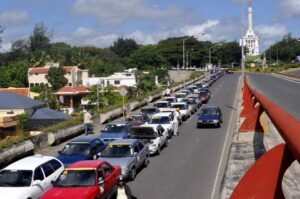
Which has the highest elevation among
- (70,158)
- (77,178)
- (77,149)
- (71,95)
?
(77,178)

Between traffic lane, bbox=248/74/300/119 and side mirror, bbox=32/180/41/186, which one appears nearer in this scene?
side mirror, bbox=32/180/41/186

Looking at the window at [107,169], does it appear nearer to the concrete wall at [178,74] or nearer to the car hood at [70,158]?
the car hood at [70,158]

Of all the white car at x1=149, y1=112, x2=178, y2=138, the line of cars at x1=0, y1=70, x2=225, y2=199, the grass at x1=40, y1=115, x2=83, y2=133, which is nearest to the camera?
the line of cars at x1=0, y1=70, x2=225, y2=199

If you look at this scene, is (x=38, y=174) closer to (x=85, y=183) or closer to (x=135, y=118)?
(x=85, y=183)

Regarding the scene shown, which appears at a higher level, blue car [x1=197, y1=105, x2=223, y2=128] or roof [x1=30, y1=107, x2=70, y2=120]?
blue car [x1=197, y1=105, x2=223, y2=128]

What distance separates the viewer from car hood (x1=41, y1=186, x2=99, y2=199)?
44.2 ft

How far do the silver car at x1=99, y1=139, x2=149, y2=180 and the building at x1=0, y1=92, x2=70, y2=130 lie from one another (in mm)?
19464

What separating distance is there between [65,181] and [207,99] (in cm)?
4218

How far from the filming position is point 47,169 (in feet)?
53.4

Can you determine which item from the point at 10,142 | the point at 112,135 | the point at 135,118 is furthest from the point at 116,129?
the point at 10,142

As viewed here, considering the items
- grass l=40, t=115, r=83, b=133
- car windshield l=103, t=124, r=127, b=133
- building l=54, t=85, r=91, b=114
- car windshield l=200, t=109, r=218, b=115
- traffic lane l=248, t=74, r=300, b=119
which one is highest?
traffic lane l=248, t=74, r=300, b=119

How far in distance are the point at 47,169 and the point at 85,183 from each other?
247 centimetres

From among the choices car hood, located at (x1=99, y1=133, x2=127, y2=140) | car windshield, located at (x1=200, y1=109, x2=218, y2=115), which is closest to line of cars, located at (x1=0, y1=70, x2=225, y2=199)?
car hood, located at (x1=99, y1=133, x2=127, y2=140)

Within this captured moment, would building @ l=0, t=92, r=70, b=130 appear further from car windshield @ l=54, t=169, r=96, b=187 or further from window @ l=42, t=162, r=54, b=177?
car windshield @ l=54, t=169, r=96, b=187
